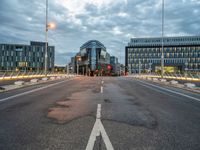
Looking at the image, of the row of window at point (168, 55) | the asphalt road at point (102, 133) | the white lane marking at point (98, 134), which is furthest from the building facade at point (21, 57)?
the white lane marking at point (98, 134)

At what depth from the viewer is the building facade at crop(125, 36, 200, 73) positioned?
12488cm

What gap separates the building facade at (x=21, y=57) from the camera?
98.4 meters

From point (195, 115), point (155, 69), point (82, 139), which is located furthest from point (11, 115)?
point (155, 69)

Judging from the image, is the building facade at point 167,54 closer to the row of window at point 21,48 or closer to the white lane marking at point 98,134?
the row of window at point 21,48

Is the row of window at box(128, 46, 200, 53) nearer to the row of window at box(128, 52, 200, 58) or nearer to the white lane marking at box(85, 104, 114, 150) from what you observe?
the row of window at box(128, 52, 200, 58)

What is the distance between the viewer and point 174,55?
427 feet

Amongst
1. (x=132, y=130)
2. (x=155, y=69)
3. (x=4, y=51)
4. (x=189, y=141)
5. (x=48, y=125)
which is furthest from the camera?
(x=155, y=69)

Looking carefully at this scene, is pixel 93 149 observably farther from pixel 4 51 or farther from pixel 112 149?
pixel 4 51

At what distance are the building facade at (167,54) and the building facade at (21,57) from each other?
65712mm

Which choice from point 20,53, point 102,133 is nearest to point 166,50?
point 20,53

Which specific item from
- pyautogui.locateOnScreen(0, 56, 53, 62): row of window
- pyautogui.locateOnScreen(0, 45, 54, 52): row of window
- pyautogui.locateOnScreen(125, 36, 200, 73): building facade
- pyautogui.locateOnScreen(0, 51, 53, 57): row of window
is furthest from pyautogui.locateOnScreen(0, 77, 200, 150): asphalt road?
pyautogui.locateOnScreen(125, 36, 200, 73): building facade

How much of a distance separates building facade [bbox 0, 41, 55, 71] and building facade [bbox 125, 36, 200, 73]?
216ft

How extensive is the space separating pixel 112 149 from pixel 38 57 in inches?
4245

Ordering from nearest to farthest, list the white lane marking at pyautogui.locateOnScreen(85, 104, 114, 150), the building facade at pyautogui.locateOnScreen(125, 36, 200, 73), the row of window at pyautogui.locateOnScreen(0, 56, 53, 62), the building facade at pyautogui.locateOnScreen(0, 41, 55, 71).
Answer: the white lane marking at pyautogui.locateOnScreen(85, 104, 114, 150) < the building facade at pyautogui.locateOnScreen(0, 41, 55, 71) < the row of window at pyautogui.locateOnScreen(0, 56, 53, 62) < the building facade at pyautogui.locateOnScreen(125, 36, 200, 73)
